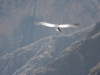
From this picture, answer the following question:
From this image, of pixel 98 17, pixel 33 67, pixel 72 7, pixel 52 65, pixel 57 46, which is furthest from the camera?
pixel 72 7

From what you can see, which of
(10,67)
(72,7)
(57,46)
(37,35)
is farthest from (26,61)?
(72,7)

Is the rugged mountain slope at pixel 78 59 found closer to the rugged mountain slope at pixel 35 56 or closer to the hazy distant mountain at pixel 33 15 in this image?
the rugged mountain slope at pixel 35 56

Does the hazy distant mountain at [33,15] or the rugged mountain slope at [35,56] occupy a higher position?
the hazy distant mountain at [33,15]

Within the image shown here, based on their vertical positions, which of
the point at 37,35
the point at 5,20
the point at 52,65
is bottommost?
the point at 52,65

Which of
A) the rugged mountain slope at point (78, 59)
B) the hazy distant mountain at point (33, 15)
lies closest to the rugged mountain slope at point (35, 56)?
the rugged mountain slope at point (78, 59)

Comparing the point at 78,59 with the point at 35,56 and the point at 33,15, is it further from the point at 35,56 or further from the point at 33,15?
the point at 33,15

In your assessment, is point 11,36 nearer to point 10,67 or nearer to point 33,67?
point 10,67

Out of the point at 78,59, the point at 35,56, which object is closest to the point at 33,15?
the point at 35,56

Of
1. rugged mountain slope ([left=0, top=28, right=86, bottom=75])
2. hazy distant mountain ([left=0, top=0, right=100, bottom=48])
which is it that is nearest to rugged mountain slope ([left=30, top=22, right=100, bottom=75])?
rugged mountain slope ([left=0, top=28, right=86, bottom=75])
